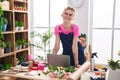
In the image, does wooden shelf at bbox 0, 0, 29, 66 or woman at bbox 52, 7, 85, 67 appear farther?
wooden shelf at bbox 0, 0, 29, 66

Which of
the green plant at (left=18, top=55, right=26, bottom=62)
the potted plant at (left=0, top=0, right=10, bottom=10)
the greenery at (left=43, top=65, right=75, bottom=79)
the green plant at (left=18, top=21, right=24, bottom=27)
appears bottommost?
the green plant at (left=18, top=55, right=26, bottom=62)

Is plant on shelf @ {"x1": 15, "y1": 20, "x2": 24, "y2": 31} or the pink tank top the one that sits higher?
plant on shelf @ {"x1": 15, "y1": 20, "x2": 24, "y2": 31}

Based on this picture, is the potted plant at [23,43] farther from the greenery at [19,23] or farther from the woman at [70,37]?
the woman at [70,37]

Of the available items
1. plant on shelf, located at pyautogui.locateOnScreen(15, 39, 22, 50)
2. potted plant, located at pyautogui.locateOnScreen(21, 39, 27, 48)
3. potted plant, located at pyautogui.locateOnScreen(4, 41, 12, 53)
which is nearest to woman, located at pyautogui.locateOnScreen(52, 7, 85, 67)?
potted plant, located at pyautogui.locateOnScreen(4, 41, 12, 53)

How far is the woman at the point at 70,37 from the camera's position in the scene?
2979 mm

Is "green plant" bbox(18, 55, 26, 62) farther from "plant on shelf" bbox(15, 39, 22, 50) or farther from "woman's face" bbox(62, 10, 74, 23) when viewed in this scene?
"woman's face" bbox(62, 10, 74, 23)

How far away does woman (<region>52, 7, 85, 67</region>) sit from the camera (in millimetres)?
2979

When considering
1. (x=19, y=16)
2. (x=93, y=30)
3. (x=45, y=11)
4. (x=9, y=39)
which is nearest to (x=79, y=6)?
(x=93, y=30)

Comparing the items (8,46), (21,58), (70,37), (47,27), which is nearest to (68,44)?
(70,37)

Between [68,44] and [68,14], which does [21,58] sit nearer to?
[68,44]

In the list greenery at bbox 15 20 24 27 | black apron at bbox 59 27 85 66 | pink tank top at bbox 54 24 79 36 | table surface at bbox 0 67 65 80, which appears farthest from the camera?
greenery at bbox 15 20 24 27

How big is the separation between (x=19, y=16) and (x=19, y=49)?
83 centimetres

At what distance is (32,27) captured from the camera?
5852mm

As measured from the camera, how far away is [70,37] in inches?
127
